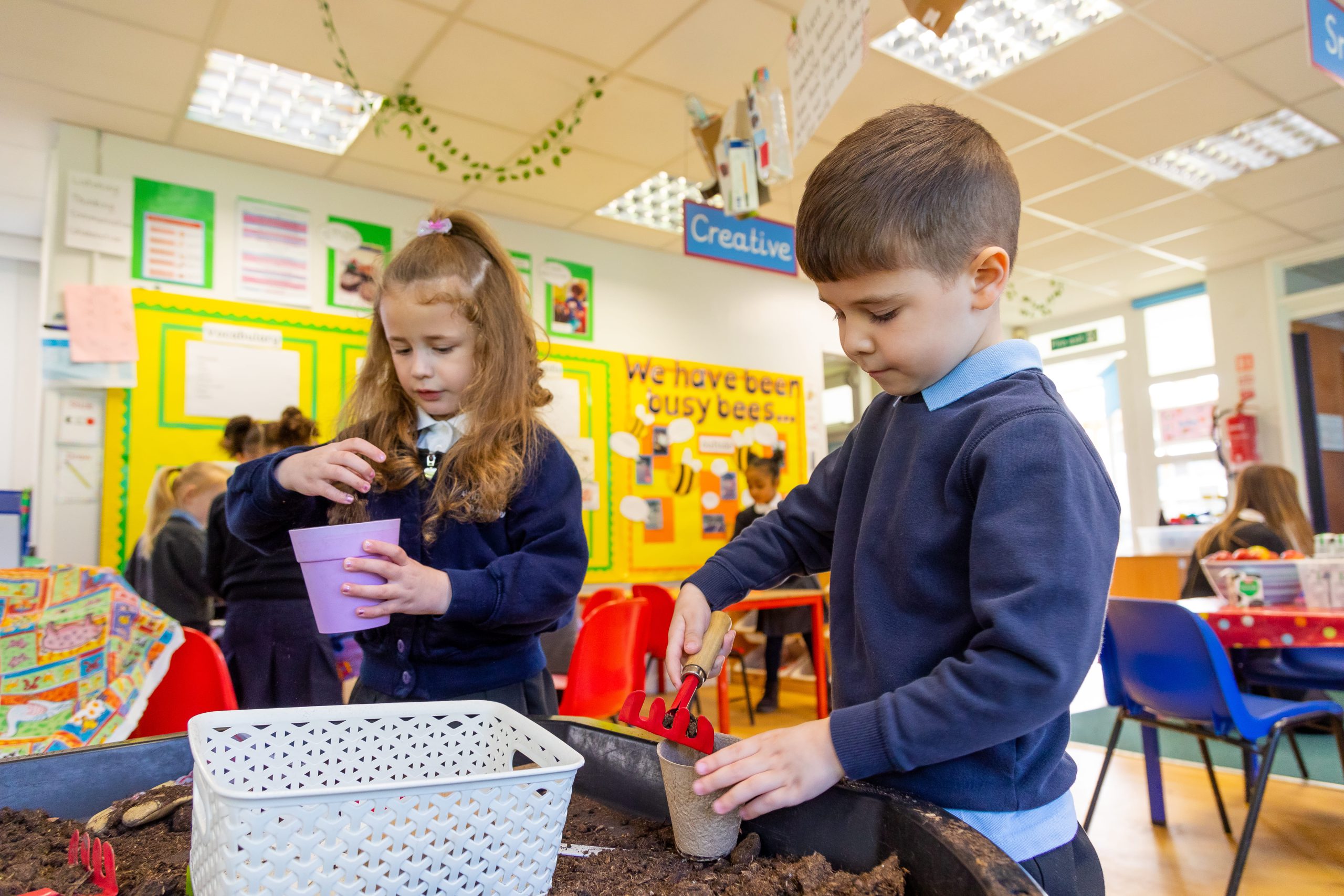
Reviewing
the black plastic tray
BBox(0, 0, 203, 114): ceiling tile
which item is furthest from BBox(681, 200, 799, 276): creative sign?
the black plastic tray

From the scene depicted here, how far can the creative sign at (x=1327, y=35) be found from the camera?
1.97 m

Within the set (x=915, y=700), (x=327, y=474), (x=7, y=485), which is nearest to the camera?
(x=915, y=700)

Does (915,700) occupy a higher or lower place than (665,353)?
lower

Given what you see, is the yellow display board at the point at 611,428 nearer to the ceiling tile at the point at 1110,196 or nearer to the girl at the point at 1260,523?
the ceiling tile at the point at 1110,196

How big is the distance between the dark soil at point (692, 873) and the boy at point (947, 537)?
0.05 m

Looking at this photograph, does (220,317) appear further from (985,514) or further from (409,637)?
(985,514)

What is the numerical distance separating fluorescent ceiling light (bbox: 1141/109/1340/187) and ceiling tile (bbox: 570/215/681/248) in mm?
2674

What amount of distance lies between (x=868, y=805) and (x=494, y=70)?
11.2 ft

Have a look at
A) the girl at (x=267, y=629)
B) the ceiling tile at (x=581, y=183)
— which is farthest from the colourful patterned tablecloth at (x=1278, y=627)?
the ceiling tile at (x=581, y=183)

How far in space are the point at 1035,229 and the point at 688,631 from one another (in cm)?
534

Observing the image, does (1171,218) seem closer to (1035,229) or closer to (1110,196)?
(1110,196)

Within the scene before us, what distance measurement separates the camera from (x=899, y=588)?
27.8 inches

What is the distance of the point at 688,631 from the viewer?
2.59 ft

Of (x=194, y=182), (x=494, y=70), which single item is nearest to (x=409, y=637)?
(x=494, y=70)
